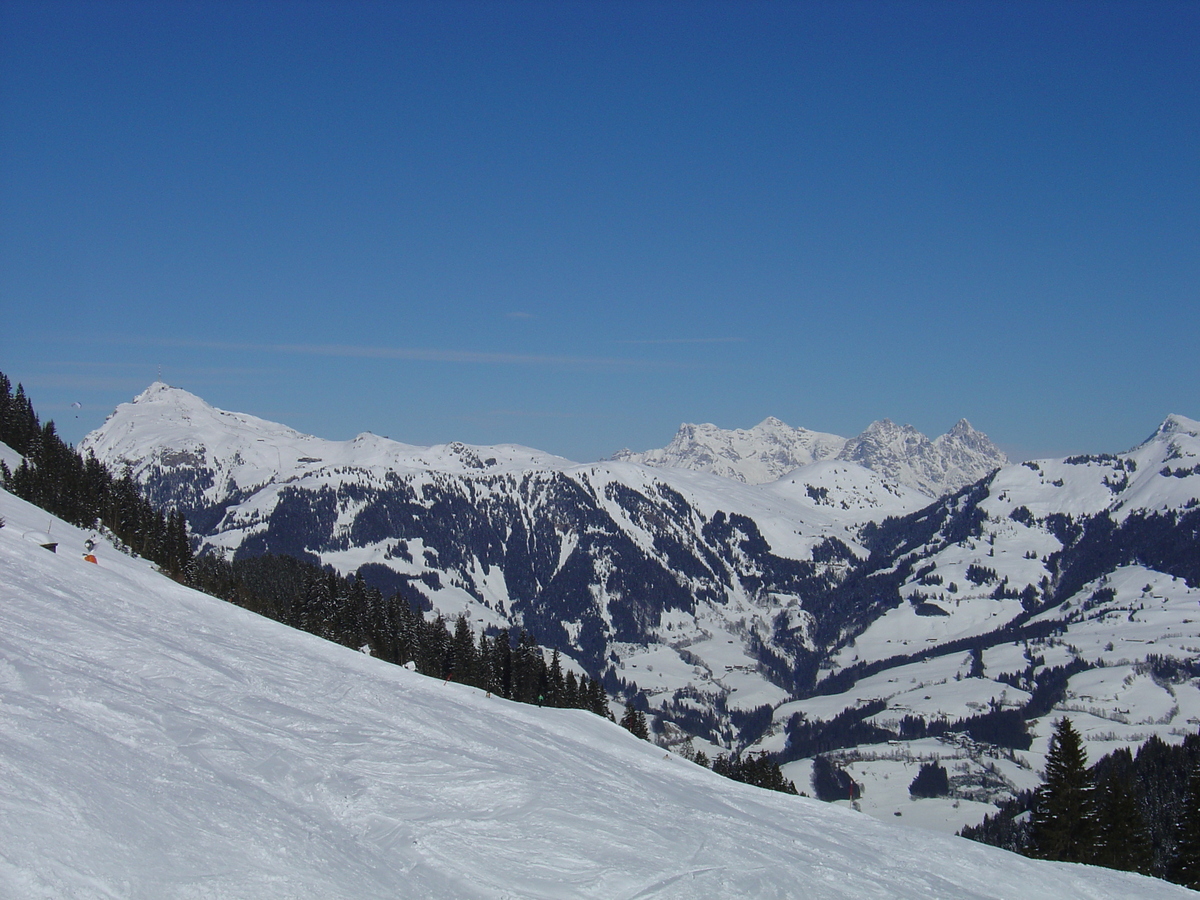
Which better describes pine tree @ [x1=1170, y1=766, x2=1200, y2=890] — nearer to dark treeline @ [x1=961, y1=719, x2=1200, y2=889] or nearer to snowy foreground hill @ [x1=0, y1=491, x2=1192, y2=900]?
dark treeline @ [x1=961, y1=719, x2=1200, y2=889]

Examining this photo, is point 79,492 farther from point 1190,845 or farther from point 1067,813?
point 1190,845

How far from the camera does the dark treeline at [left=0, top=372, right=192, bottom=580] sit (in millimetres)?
79875

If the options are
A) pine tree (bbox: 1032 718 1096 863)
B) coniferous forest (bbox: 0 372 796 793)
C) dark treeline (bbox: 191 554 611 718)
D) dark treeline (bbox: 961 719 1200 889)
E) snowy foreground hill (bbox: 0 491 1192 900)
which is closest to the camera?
snowy foreground hill (bbox: 0 491 1192 900)

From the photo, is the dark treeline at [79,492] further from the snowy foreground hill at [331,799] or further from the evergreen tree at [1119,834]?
the evergreen tree at [1119,834]

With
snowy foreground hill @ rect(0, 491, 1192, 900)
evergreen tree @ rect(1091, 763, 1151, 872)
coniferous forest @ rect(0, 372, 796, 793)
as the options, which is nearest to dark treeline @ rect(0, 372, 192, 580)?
coniferous forest @ rect(0, 372, 796, 793)

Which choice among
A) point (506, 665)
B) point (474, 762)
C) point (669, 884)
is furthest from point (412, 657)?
point (669, 884)

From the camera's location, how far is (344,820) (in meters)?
17.0

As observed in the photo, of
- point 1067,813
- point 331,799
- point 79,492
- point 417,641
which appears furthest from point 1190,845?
point 79,492

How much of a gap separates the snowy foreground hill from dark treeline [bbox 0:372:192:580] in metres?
55.5

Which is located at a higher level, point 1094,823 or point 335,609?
point 1094,823

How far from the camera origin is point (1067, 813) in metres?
46.8

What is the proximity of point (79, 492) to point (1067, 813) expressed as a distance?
8830 cm

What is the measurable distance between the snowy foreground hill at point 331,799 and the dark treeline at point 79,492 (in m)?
55.5

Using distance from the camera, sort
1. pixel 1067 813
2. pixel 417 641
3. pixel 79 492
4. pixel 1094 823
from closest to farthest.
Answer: pixel 1094 823
pixel 1067 813
pixel 79 492
pixel 417 641
